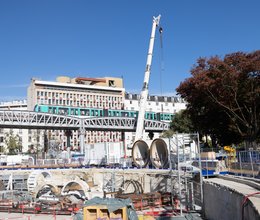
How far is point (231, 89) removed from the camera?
37.3 meters

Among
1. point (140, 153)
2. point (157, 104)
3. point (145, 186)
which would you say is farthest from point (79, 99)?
point (145, 186)

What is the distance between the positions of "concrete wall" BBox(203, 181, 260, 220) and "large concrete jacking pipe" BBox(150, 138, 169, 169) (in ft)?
54.3

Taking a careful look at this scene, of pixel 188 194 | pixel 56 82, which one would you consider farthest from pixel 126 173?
pixel 56 82

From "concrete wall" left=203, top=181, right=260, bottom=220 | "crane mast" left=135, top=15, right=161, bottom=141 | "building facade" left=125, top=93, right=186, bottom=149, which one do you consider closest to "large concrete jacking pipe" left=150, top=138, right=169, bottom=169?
"crane mast" left=135, top=15, right=161, bottom=141

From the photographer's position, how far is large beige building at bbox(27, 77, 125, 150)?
144 m

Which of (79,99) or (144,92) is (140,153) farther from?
(79,99)

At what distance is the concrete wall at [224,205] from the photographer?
13.6 meters

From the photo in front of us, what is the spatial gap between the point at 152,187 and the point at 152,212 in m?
8.97

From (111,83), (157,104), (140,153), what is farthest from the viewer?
(111,83)

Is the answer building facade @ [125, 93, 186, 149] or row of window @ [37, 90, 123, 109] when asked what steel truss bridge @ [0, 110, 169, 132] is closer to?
building facade @ [125, 93, 186, 149]

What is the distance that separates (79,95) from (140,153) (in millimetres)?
110411

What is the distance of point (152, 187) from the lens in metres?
35.9

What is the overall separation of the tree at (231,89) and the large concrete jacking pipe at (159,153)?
6107 millimetres

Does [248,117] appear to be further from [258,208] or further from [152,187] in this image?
[258,208]
